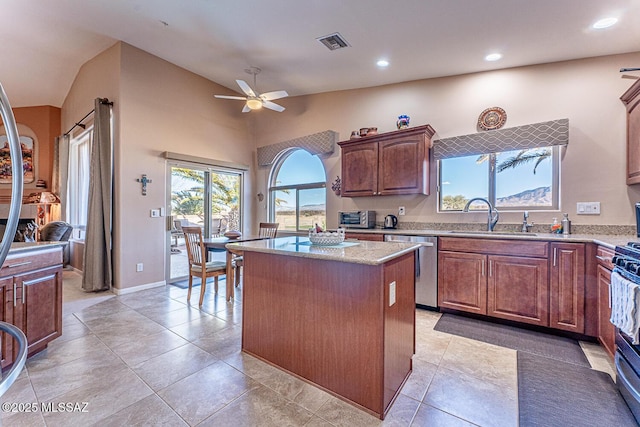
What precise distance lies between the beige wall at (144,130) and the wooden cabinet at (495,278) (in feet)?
13.2

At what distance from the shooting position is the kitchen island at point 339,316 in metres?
→ 1.67

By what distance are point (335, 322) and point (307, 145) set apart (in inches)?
145

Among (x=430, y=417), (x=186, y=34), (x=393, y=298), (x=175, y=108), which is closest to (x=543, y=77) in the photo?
(x=393, y=298)

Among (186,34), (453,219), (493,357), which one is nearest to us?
(493,357)

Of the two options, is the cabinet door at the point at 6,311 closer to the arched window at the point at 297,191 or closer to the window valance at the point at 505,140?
the arched window at the point at 297,191

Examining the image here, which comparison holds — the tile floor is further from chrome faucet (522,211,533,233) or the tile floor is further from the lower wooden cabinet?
chrome faucet (522,211,533,233)

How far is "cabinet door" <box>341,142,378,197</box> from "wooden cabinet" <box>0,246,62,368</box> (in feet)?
10.9

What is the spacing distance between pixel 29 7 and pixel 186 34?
1735mm

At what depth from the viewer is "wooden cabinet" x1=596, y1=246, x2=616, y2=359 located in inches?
87.0

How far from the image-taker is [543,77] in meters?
3.31

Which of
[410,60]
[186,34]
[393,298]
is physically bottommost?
[393,298]

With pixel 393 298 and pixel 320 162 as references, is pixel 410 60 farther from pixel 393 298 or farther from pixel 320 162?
pixel 393 298

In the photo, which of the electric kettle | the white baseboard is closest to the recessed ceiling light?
the electric kettle

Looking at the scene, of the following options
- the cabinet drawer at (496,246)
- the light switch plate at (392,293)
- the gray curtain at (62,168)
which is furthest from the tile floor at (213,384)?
the gray curtain at (62,168)
